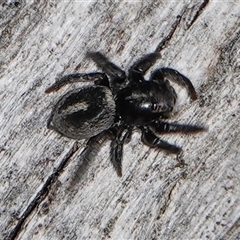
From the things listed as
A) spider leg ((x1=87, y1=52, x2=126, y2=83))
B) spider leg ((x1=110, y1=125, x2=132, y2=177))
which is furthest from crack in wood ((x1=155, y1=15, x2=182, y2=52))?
spider leg ((x1=110, y1=125, x2=132, y2=177))

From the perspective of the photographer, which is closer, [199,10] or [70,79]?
[70,79]

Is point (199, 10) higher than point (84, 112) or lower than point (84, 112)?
higher

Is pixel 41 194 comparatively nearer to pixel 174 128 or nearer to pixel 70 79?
pixel 70 79

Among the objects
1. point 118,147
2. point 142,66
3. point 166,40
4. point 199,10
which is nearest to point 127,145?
point 118,147

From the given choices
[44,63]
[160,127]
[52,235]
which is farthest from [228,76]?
[52,235]

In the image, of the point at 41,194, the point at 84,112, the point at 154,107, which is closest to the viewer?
the point at 41,194

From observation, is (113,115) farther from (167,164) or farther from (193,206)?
(193,206)
